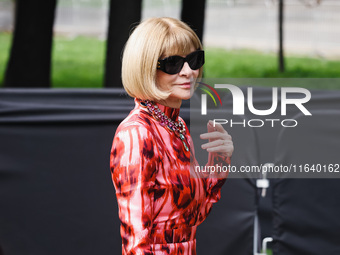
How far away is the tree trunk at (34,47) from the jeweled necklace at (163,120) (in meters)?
7.07

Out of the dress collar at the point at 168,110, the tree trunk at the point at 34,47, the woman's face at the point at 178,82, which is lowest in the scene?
the dress collar at the point at 168,110

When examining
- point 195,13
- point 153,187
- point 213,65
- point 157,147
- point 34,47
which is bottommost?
point 153,187

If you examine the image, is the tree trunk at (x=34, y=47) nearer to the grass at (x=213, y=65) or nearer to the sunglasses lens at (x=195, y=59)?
the grass at (x=213, y=65)

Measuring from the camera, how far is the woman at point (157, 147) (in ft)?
6.91

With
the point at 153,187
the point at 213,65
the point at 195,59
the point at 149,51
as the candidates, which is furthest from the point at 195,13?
the point at 213,65

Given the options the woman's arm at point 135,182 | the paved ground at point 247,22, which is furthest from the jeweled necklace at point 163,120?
the paved ground at point 247,22

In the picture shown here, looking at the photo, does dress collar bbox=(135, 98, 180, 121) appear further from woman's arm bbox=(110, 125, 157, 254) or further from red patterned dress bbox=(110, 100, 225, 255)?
woman's arm bbox=(110, 125, 157, 254)

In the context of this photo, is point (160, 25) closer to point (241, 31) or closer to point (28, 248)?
point (28, 248)

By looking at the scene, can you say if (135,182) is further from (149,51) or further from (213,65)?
(213,65)

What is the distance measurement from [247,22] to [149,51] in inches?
791

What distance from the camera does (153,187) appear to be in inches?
84.7

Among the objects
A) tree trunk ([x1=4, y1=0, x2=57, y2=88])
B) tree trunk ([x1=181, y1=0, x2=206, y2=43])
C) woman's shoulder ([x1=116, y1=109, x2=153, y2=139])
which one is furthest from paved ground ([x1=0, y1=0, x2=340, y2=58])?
woman's shoulder ([x1=116, y1=109, x2=153, y2=139])

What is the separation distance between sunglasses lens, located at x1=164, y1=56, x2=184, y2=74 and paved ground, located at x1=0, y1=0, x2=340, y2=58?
Result: 17.1 metres

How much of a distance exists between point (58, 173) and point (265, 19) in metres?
18.6
